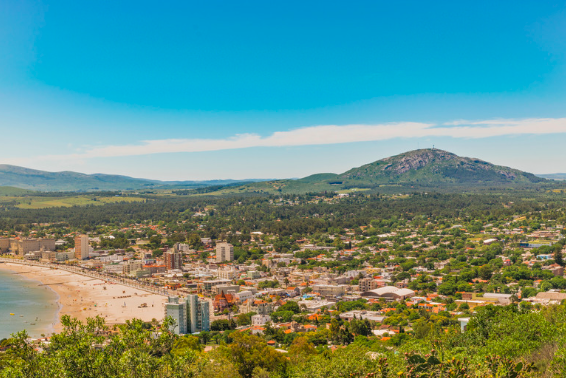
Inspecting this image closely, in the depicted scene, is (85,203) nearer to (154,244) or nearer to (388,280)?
(154,244)

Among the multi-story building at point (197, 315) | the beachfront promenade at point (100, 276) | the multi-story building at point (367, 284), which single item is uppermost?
the multi-story building at point (197, 315)

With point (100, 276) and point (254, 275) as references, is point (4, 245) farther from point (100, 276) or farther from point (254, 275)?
point (254, 275)

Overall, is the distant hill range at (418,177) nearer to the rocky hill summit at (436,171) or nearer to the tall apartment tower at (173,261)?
the rocky hill summit at (436,171)

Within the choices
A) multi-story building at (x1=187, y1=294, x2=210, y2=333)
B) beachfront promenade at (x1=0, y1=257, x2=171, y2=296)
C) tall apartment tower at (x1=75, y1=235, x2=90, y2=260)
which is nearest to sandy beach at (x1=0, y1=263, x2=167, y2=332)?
beachfront promenade at (x1=0, y1=257, x2=171, y2=296)

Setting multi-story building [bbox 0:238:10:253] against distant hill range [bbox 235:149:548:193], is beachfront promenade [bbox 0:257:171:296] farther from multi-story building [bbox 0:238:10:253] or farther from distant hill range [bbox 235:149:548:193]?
distant hill range [bbox 235:149:548:193]

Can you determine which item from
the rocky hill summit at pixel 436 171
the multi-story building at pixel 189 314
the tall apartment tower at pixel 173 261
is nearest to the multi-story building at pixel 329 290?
the multi-story building at pixel 189 314
